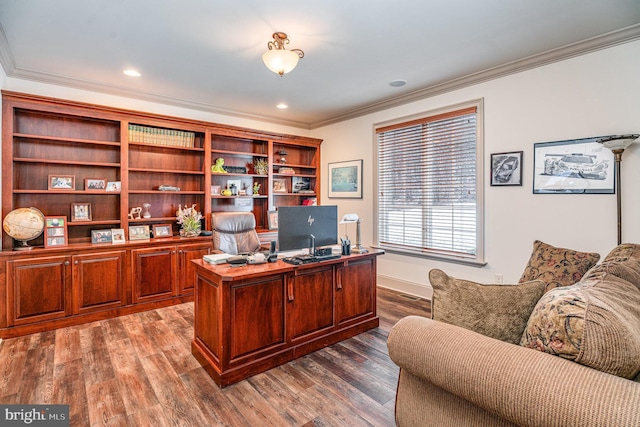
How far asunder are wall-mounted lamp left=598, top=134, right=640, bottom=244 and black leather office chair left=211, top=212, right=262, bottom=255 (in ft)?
11.3

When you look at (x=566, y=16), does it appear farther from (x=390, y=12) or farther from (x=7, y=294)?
(x=7, y=294)

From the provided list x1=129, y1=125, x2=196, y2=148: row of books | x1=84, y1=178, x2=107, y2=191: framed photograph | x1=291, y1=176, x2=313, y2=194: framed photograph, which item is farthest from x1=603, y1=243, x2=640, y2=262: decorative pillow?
x1=84, y1=178, x2=107, y2=191: framed photograph

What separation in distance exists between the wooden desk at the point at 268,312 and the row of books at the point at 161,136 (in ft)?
7.53

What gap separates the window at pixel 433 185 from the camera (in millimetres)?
3656

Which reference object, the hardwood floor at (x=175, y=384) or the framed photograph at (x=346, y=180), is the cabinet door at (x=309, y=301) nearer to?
the hardwood floor at (x=175, y=384)

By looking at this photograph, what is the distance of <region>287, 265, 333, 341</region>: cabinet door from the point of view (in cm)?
257

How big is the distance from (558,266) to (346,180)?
131 inches

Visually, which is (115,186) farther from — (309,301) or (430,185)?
(430,185)

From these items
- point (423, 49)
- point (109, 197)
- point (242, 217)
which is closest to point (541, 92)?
point (423, 49)

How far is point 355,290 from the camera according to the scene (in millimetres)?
3043

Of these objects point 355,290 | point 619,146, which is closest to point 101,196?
point 355,290

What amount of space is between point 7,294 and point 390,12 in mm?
4137

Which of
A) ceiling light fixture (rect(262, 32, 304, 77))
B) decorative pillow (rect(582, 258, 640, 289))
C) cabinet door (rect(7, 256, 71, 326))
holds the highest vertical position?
ceiling light fixture (rect(262, 32, 304, 77))

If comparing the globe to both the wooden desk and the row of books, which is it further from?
the wooden desk
